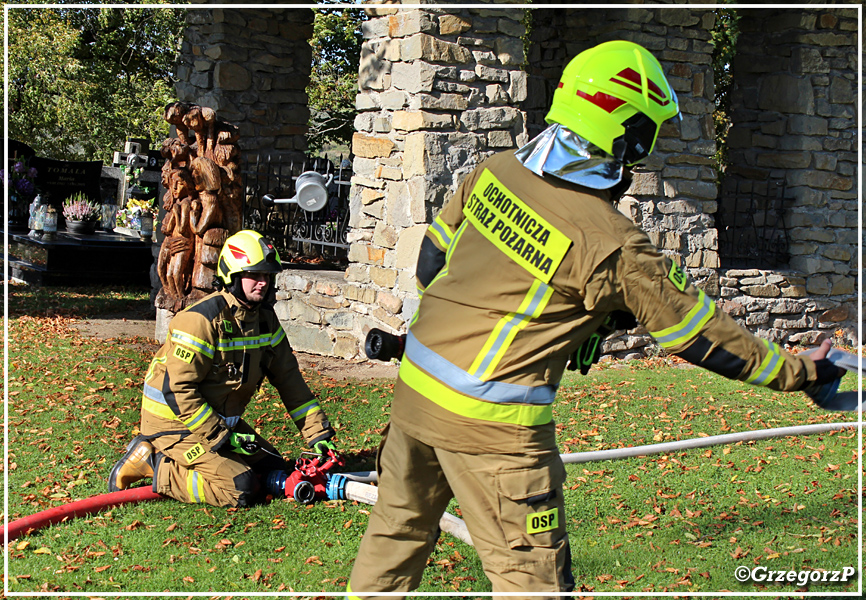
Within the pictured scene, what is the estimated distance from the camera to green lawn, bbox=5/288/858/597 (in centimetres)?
373

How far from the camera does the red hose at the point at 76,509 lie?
4.02 metres

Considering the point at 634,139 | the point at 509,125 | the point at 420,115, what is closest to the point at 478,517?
the point at 634,139

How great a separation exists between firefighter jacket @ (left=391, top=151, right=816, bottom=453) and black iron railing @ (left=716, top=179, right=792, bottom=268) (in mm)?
8298

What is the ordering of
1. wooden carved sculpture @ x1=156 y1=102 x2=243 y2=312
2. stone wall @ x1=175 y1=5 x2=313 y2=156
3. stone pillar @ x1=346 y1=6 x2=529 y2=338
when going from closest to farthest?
1. stone pillar @ x1=346 y1=6 x2=529 y2=338
2. wooden carved sculpture @ x1=156 y1=102 x2=243 y2=312
3. stone wall @ x1=175 y1=5 x2=313 y2=156

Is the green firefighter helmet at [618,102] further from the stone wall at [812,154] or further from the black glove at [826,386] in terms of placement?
the stone wall at [812,154]

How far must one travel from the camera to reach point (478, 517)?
2512mm

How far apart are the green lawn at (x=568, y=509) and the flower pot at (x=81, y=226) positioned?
25.2ft

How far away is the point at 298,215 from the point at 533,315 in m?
8.72

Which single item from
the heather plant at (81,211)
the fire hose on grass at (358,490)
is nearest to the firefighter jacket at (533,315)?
the fire hose on grass at (358,490)

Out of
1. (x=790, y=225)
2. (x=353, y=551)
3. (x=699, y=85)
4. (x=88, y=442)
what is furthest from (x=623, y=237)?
(x=790, y=225)

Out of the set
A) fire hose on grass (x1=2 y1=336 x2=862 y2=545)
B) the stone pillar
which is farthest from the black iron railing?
fire hose on grass (x1=2 y1=336 x2=862 y2=545)

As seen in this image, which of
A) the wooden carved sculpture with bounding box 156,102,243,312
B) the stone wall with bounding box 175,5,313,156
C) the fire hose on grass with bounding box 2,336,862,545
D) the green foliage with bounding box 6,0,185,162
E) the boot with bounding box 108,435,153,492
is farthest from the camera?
the green foliage with bounding box 6,0,185,162

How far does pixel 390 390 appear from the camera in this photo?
24.5 feet

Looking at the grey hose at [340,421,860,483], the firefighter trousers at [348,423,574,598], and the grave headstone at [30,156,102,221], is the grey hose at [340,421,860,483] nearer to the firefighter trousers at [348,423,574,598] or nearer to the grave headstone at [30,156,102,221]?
the firefighter trousers at [348,423,574,598]
